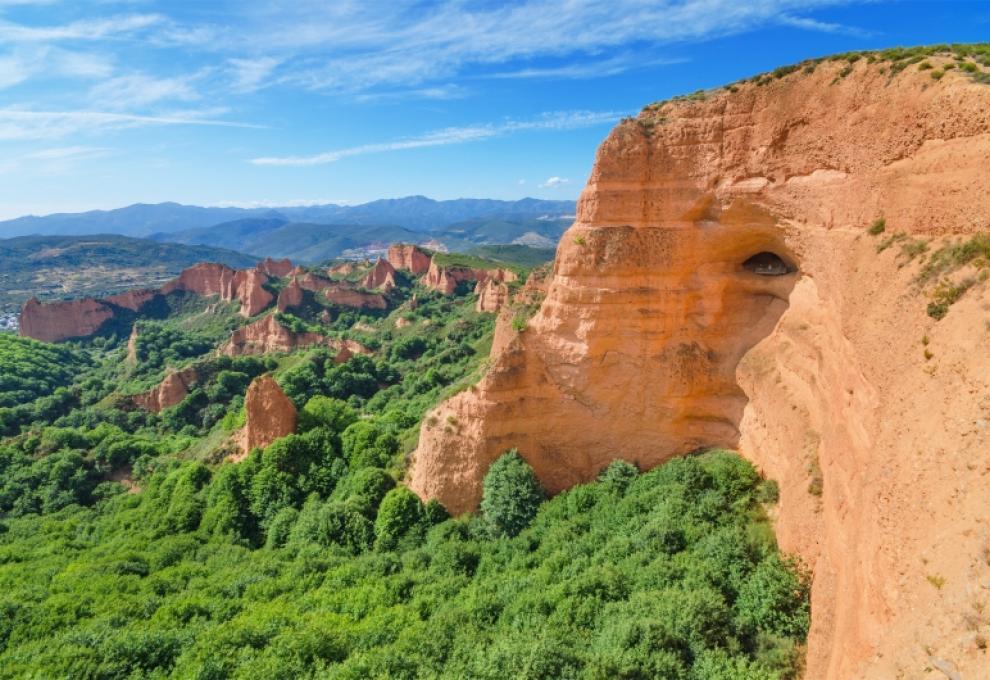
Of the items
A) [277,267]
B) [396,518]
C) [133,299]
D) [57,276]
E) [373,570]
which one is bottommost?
[373,570]

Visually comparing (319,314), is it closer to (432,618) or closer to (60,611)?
(60,611)

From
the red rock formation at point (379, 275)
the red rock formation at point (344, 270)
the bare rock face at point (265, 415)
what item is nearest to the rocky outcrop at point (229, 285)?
the red rock formation at point (379, 275)

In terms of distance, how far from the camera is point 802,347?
1708cm

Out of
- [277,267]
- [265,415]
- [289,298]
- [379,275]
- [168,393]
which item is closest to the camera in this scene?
[265,415]

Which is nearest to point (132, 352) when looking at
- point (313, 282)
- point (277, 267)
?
point (313, 282)

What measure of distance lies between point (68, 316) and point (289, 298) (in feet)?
141

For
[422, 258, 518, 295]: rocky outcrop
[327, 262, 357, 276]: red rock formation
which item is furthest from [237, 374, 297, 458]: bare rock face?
[327, 262, 357, 276]: red rock formation

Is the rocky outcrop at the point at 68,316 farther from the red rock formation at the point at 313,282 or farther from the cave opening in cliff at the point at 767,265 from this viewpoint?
the cave opening in cliff at the point at 767,265

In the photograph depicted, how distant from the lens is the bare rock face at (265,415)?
104 feet

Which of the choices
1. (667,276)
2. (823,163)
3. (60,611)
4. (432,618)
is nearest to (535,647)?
(432,618)

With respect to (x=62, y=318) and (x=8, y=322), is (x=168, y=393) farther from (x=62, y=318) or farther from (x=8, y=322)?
(x=8, y=322)

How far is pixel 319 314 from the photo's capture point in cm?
9562

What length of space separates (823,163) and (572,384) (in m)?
11.8

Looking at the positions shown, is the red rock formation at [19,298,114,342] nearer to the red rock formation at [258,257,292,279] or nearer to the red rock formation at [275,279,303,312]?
the red rock formation at [258,257,292,279]
